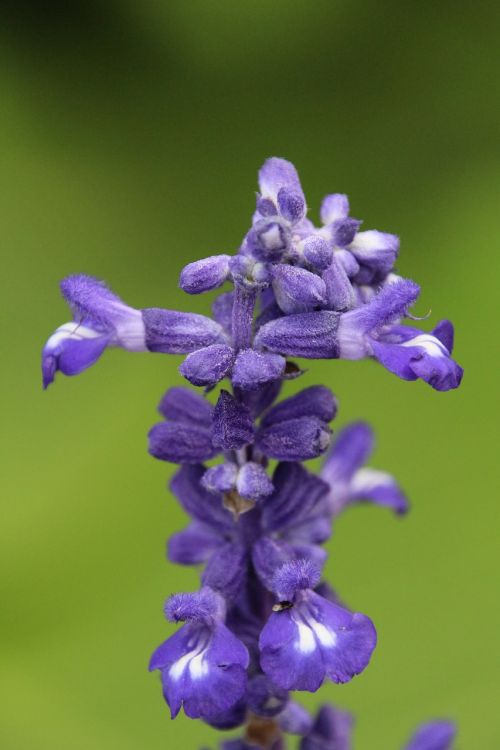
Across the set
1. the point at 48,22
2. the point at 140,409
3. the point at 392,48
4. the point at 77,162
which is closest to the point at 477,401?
the point at 140,409

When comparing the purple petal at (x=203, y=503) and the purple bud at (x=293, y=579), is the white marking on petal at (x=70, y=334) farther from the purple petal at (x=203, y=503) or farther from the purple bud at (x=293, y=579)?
the purple bud at (x=293, y=579)

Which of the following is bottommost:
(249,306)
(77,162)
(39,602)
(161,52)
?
(39,602)

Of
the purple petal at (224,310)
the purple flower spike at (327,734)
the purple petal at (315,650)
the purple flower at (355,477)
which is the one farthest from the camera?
the purple flower at (355,477)

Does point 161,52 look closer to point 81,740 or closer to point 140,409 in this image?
point 140,409

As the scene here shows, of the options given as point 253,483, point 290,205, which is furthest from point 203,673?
point 290,205

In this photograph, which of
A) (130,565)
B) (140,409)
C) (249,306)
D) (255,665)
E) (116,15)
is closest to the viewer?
(249,306)

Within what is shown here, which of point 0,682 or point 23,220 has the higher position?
point 23,220

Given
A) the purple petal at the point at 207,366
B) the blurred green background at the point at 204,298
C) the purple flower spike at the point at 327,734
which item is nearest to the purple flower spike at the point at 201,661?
the purple petal at the point at 207,366
